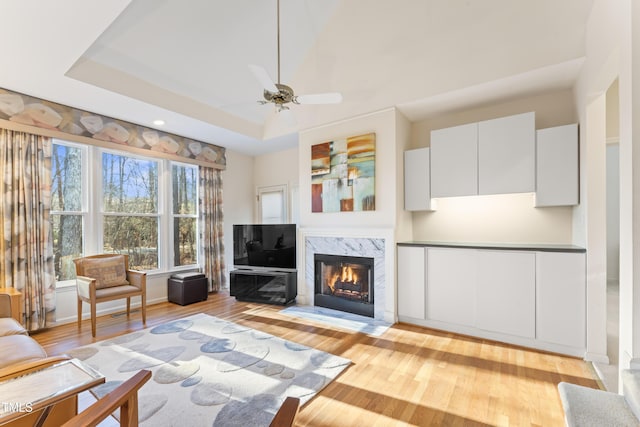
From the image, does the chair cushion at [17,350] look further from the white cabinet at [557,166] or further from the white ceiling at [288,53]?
the white cabinet at [557,166]

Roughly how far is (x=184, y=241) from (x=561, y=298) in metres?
5.06

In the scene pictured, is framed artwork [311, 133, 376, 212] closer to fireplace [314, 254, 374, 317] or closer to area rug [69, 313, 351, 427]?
fireplace [314, 254, 374, 317]

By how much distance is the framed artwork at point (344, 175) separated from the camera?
3.76 metres

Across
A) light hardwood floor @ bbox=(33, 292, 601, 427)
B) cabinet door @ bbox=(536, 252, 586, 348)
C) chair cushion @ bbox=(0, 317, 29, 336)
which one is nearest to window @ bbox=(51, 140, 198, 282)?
light hardwood floor @ bbox=(33, 292, 601, 427)

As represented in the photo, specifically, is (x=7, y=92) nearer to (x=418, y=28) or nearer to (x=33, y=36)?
(x=33, y=36)

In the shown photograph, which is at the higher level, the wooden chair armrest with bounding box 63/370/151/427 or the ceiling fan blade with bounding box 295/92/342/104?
the ceiling fan blade with bounding box 295/92/342/104

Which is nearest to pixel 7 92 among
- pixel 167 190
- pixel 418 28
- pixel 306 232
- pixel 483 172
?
pixel 167 190

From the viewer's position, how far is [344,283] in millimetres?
3992

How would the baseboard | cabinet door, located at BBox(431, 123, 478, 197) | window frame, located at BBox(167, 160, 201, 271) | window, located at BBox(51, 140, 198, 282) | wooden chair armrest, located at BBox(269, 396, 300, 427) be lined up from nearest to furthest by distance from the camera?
1. wooden chair armrest, located at BBox(269, 396, 300, 427)
2. the baseboard
3. cabinet door, located at BBox(431, 123, 478, 197)
4. window, located at BBox(51, 140, 198, 282)
5. window frame, located at BBox(167, 160, 201, 271)

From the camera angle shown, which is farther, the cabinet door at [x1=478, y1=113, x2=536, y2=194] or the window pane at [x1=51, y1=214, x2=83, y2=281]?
the window pane at [x1=51, y1=214, x2=83, y2=281]

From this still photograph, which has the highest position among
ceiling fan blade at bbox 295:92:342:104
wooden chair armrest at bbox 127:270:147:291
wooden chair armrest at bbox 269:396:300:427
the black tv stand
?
ceiling fan blade at bbox 295:92:342:104

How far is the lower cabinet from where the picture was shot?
8.64 feet

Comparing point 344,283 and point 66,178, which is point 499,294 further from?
point 66,178

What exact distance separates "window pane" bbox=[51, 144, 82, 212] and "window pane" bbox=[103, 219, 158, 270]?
43cm
